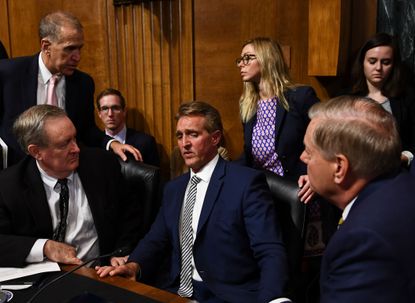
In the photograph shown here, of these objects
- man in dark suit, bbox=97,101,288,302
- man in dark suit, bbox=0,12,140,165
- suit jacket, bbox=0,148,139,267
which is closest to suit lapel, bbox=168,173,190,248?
man in dark suit, bbox=97,101,288,302

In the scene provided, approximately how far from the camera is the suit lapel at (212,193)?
6.45 ft

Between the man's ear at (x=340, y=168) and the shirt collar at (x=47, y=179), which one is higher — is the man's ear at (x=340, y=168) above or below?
above

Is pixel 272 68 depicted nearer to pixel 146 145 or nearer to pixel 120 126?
pixel 146 145

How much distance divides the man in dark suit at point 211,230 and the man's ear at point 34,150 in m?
0.54

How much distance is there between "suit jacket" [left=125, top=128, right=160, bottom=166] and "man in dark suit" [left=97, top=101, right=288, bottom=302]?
1.41 m

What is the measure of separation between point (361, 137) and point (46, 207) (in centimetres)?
130

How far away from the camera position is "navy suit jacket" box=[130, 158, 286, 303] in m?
1.85

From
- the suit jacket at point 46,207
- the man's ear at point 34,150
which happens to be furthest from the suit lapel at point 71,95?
the man's ear at point 34,150

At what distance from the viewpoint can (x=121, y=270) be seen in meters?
1.75

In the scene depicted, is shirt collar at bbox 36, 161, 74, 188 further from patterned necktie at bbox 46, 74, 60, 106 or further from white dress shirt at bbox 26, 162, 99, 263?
patterned necktie at bbox 46, 74, 60, 106

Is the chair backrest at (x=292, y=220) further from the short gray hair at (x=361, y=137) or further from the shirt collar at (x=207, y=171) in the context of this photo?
the short gray hair at (x=361, y=137)

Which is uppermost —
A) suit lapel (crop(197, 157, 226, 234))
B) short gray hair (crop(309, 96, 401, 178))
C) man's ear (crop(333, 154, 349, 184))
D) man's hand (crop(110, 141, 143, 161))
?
short gray hair (crop(309, 96, 401, 178))

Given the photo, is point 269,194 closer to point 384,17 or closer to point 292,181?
point 292,181

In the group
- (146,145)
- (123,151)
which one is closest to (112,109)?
(146,145)
